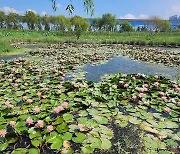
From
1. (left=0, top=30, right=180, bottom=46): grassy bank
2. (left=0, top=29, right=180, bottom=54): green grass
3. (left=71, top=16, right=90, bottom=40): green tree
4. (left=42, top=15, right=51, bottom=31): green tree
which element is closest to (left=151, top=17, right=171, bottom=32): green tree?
(left=71, top=16, right=90, bottom=40): green tree

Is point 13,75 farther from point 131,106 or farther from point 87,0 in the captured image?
point 87,0

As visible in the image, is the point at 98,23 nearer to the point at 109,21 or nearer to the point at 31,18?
the point at 109,21

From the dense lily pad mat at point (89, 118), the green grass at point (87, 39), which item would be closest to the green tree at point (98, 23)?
the green grass at point (87, 39)

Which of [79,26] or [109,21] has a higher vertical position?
[109,21]

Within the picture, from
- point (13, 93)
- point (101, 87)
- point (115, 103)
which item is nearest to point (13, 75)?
point (13, 93)

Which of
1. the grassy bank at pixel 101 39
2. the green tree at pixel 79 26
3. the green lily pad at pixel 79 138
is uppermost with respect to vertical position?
the green tree at pixel 79 26

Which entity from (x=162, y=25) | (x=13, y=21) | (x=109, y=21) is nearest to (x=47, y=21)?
(x=13, y=21)

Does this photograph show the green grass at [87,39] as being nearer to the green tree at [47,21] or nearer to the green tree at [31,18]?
the green tree at [31,18]

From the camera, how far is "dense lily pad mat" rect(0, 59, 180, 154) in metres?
2.36

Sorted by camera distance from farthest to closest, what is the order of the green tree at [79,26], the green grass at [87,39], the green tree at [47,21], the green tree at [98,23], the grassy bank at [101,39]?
the green tree at [98,23], the green tree at [47,21], the green tree at [79,26], the grassy bank at [101,39], the green grass at [87,39]

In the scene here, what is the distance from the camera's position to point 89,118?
3088 mm

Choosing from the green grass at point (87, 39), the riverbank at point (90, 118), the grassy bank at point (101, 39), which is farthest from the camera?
the grassy bank at point (101, 39)

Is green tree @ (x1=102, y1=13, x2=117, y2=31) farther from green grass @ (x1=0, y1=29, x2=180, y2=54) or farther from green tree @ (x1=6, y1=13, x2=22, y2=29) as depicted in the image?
green grass @ (x1=0, y1=29, x2=180, y2=54)

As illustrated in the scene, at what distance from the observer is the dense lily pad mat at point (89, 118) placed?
7.75 feet
